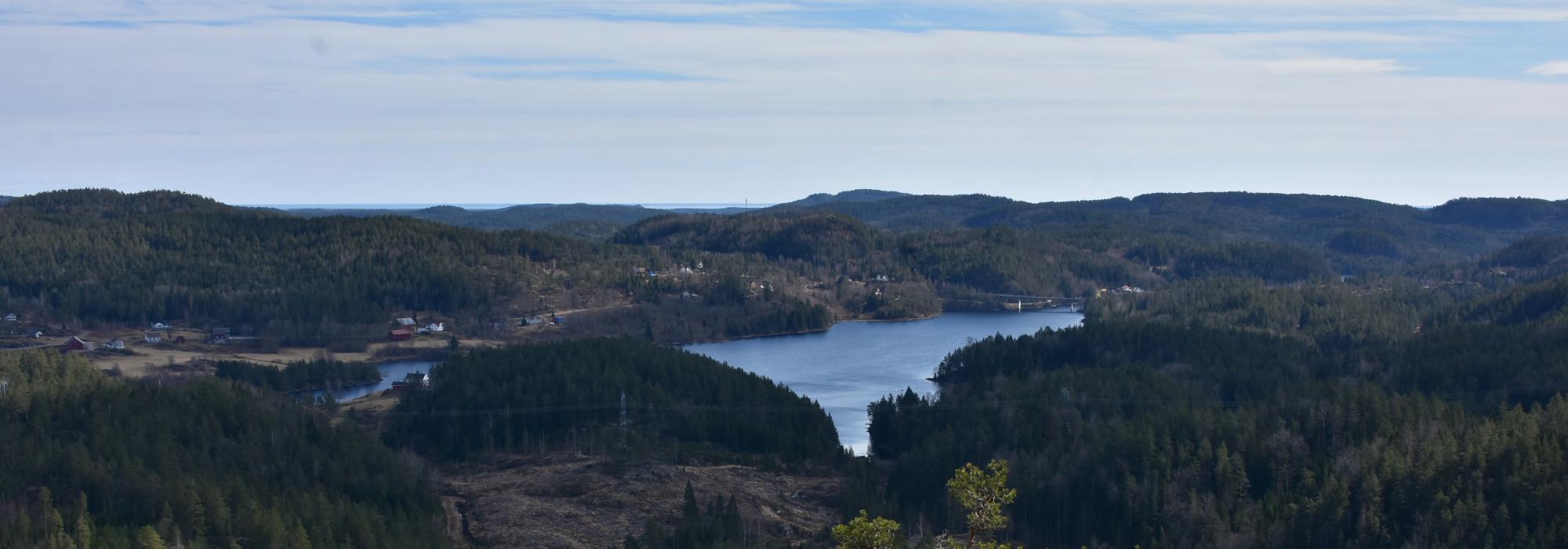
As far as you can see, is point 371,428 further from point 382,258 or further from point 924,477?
point 382,258

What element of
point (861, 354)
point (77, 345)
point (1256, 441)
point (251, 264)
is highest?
point (251, 264)

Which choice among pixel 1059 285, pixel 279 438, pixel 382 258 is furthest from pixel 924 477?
pixel 1059 285

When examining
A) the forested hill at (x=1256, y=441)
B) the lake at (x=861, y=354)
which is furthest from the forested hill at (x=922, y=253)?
the forested hill at (x=1256, y=441)

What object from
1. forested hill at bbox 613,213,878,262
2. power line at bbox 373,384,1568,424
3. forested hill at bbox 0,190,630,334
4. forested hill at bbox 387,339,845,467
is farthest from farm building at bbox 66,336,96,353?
forested hill at bbox 613,213,878,262

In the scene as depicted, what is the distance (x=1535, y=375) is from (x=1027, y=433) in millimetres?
22369

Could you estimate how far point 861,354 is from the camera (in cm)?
→ 11012

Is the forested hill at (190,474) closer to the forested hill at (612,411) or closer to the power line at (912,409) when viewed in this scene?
the forested hill at (612,411)

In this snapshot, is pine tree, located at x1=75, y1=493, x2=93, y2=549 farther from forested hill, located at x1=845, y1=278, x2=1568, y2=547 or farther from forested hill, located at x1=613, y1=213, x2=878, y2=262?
forested hill, located at x1=613, y1=213, x2=878, y2=262

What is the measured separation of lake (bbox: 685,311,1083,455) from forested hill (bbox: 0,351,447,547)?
22.9m

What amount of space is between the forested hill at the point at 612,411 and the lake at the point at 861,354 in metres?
4.81

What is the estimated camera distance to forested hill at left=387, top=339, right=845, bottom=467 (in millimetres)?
65312

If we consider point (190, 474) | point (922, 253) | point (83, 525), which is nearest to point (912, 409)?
point (190, 474)

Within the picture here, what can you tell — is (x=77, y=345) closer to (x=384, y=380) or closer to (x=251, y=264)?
(x=384, y=380)

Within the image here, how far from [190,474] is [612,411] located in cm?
2184
